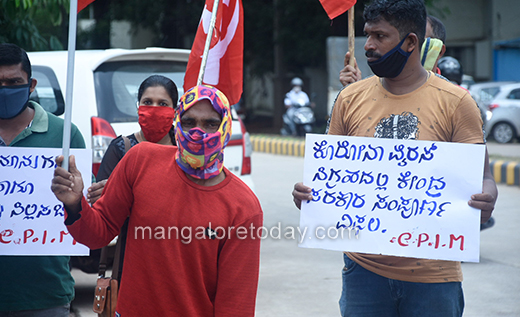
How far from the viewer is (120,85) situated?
5.37 m

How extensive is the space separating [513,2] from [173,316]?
84.4ft

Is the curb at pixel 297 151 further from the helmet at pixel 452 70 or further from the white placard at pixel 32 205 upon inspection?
the white placard at pixel 32 205

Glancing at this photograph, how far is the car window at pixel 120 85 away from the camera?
206 inches

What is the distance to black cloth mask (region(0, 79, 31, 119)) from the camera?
9.72ft

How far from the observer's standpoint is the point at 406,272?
2732 mm

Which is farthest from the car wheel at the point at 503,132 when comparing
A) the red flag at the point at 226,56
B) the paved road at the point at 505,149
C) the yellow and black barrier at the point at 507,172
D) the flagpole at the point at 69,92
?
the flagpole at the point at 69,92

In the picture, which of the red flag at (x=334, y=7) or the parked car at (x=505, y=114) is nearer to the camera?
the red flag at (x=334, y=7)

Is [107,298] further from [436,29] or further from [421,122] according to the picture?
[436,29]

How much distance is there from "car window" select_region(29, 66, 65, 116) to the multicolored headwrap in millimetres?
3272

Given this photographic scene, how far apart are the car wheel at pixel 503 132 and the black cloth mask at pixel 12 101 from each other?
1644 centimetres

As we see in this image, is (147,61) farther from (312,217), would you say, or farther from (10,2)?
(312,217)

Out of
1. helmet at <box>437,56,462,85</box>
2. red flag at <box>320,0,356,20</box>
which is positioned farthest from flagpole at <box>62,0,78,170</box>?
helmet at <box>437,56,462,85</box>

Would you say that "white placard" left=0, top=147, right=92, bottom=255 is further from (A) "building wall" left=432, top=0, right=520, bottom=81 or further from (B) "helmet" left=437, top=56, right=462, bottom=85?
(A) "building wall" left=432, top=0, right=520, bottom=81

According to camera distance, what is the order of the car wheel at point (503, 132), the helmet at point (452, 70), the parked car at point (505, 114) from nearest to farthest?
the helmet at point (452, 70) < the parked car at point (505, 114) < the car wheel at point (503, 132)
